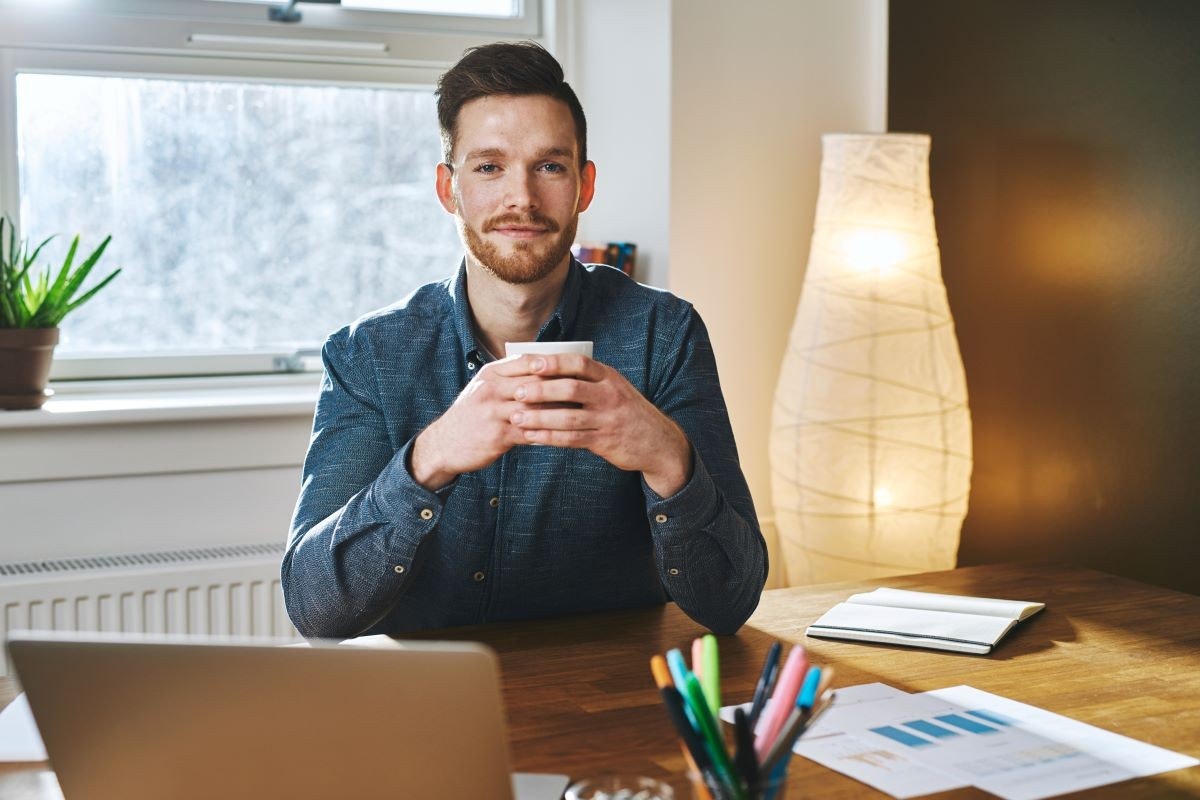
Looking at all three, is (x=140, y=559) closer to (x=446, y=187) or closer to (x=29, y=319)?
(x=29, y=319)

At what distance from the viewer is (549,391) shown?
1.33m

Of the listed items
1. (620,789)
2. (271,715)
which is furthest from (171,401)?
(620,789)

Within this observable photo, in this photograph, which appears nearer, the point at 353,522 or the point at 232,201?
the point at 353,522

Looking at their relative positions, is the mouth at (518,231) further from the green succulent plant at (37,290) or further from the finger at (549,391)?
the green succulent plant at (37,290)

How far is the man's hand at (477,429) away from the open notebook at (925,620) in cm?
41

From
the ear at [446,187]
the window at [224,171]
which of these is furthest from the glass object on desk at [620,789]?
the window at [224,171]

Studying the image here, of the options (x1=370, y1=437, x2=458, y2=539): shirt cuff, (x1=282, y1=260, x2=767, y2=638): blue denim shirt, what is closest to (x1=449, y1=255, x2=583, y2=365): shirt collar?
(x1=282, y1=260, x2=767, y2=638): blue denim shirt

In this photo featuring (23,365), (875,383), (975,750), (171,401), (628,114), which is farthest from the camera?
(628,114)

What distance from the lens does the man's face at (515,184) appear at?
1.69 meters

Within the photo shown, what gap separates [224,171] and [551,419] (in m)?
1.82

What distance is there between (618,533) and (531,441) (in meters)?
0.38

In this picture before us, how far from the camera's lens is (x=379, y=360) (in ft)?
5.65

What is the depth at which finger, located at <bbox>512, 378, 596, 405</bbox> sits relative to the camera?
1325 millimetres

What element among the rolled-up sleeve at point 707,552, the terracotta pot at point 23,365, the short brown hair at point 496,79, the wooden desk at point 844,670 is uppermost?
the short brown hair at point 496,79
